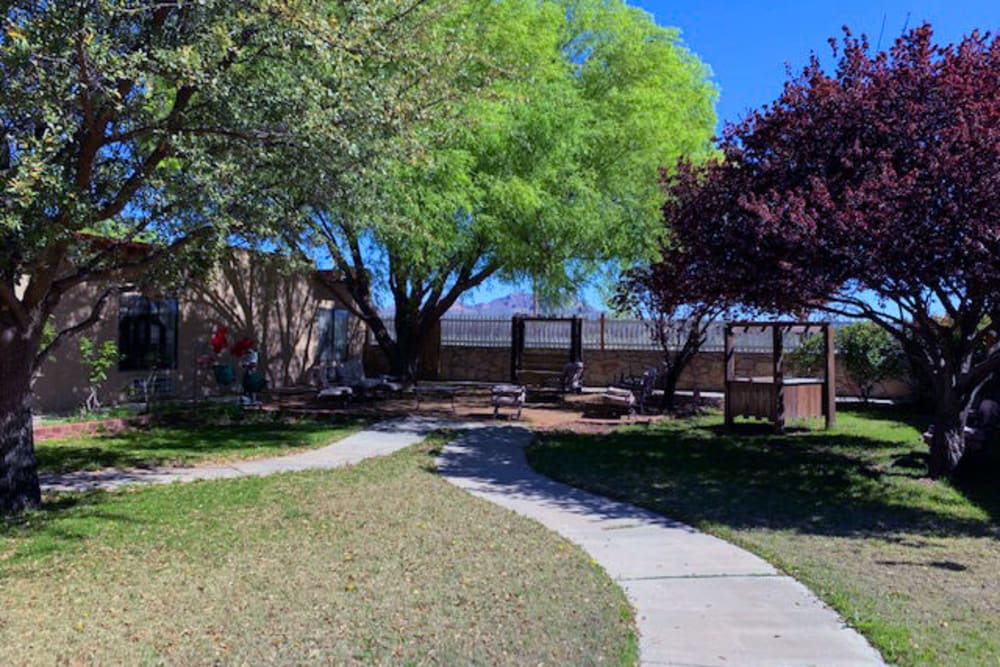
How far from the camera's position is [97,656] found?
13.5ft

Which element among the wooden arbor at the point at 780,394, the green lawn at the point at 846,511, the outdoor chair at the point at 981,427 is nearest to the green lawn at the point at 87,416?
the green lawn at the point at 846,511

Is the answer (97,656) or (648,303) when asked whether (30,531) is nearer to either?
(97,656)

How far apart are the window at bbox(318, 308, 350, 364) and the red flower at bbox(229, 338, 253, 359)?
417 centimetres

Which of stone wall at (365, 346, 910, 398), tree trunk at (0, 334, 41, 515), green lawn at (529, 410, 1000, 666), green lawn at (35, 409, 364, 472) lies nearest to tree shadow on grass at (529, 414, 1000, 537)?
green lawn at (529, 410, 1000, 666)

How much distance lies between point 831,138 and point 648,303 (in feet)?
24.2

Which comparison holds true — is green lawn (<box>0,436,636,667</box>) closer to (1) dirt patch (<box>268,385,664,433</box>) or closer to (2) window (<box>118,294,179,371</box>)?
(1) dirt patch (<box>268,385,664,433</box>)

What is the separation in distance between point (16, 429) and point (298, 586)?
13.4ft

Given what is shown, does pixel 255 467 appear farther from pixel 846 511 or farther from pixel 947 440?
pixel 947 440

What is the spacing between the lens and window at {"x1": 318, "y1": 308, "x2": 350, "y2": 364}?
73.2 feet

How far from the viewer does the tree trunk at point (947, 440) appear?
9617 mm

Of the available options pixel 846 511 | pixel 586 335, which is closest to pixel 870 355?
pixel 586 335

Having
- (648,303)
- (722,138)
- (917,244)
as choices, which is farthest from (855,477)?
(648,303)

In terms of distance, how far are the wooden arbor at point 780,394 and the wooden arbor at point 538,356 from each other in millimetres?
5892

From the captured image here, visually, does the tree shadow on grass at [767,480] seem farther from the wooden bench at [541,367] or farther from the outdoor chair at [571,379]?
the wooden bench at [541,367]
